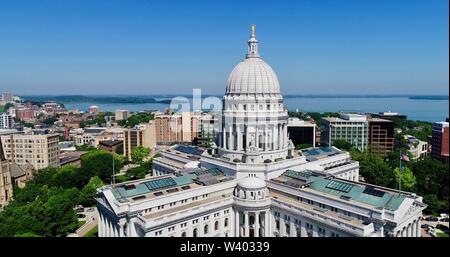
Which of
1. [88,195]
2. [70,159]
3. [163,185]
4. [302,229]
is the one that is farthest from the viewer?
[70,159]

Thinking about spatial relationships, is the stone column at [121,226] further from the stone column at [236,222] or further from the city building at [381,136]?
the city building at [381,136]

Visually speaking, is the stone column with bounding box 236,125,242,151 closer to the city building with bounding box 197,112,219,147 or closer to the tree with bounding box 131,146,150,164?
the tree with bounding box 131,146,150,164

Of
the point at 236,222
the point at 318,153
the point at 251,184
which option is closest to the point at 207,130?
the point at 318,153

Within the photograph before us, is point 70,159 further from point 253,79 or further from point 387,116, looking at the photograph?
point 387,116

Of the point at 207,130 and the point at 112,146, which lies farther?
the point at 207,130

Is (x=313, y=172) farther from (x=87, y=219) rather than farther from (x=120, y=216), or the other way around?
(x=87, y=219)

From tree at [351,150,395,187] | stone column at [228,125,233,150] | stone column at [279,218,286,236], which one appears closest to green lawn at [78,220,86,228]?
stone column at [228,125,233,150]
